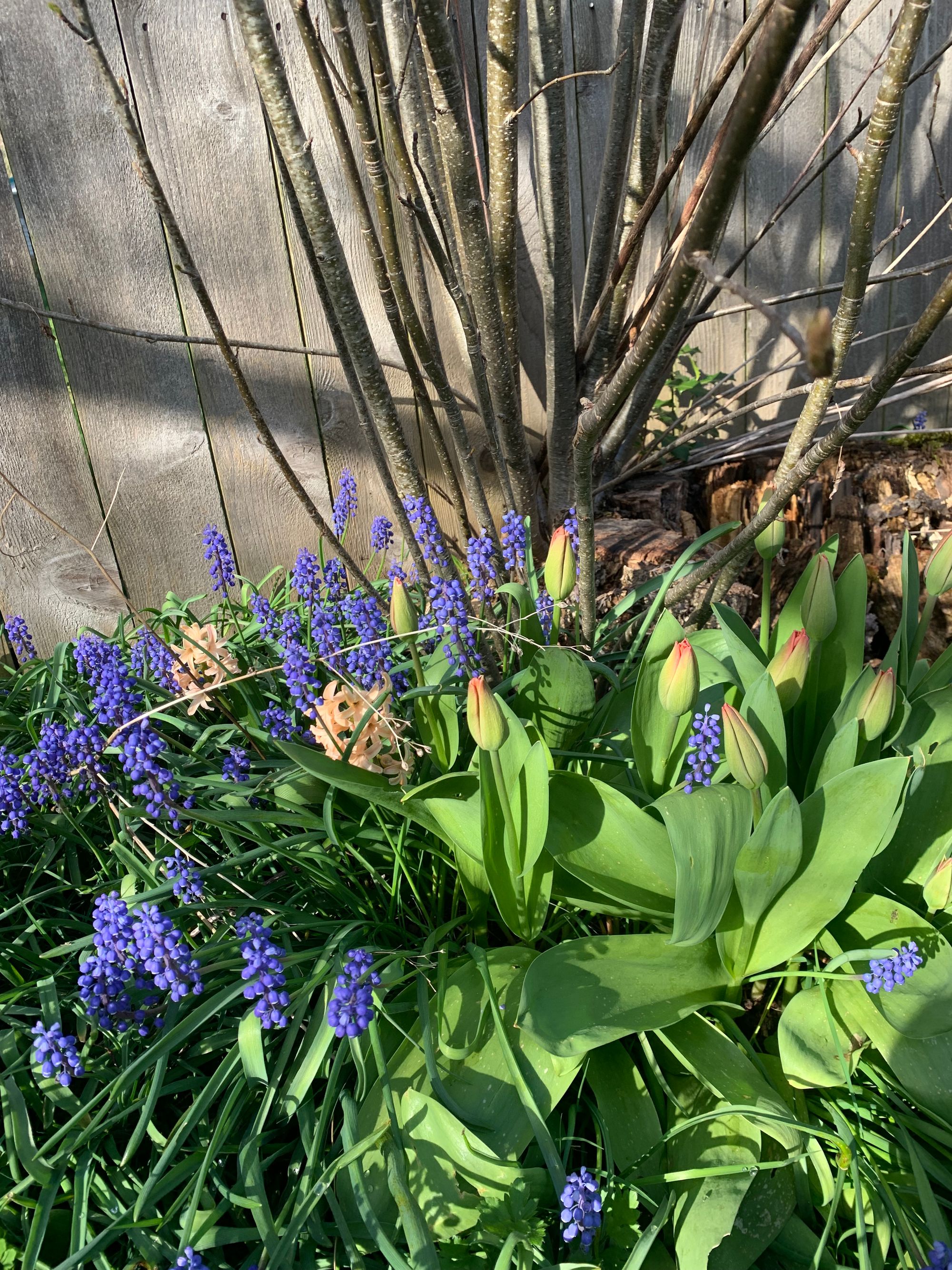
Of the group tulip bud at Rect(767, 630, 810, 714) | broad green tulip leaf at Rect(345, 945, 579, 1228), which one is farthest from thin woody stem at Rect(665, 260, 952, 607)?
broad green tulip leaf at Rect(345, 945, 579, 1228)

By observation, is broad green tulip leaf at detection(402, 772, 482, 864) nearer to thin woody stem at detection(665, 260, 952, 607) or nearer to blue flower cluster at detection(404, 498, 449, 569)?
blue flower cluster at detection(404, 498, 449, 569)

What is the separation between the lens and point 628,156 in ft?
6.22

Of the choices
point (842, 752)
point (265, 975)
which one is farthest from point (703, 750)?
point (265, 975)

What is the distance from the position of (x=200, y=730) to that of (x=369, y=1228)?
0.89 m

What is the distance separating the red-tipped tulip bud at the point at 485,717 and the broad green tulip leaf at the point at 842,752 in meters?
0.45

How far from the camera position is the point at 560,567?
143cm

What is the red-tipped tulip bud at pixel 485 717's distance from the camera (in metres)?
1.08

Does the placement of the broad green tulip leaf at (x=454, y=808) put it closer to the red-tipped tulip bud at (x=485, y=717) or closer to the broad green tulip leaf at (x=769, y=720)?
the red-tipped tulip bud at (x=485, y=717)

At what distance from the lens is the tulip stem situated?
4.89 feet

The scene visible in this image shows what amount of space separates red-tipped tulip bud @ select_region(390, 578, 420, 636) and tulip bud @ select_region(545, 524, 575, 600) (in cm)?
24

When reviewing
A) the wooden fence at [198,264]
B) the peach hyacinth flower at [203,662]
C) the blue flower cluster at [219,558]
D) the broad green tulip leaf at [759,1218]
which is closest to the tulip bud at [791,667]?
the broad green tulip leaf at [759,1218]

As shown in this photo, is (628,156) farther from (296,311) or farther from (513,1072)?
(513,1072)

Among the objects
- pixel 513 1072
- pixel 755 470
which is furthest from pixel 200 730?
pixel 755 470

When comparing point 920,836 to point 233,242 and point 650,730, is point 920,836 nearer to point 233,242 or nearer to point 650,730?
point 650,730
